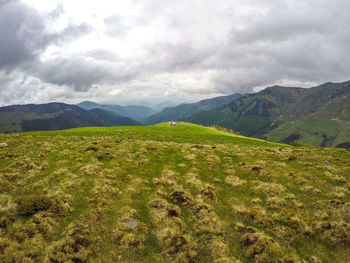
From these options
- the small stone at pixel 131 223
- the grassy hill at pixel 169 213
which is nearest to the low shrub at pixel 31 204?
Answer: the grassy hill at pixel 169 213

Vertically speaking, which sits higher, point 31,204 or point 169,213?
point 31,204

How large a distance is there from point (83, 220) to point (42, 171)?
36.0 ft

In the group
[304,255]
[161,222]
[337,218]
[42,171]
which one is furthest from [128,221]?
[337,218]

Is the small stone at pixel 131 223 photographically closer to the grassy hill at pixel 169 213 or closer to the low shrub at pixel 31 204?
the grassy hill at pixel 169 213

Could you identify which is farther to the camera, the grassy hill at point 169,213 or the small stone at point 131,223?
the small stone at point 131,223

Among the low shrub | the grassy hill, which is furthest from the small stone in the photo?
the low shrub

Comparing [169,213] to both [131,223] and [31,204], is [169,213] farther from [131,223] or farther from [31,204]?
[31,204]

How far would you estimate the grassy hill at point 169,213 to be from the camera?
9.64 meters

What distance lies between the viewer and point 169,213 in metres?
13.0

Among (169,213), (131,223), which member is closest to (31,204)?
(131,223)

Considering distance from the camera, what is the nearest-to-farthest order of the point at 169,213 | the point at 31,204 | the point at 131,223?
the point at 131,223
the point at 31,204
the point at 169,213

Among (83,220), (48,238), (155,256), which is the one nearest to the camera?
(155,256)

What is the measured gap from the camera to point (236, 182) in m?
18.4

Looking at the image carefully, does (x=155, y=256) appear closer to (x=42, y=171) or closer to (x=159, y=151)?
(x=42, y=171)
